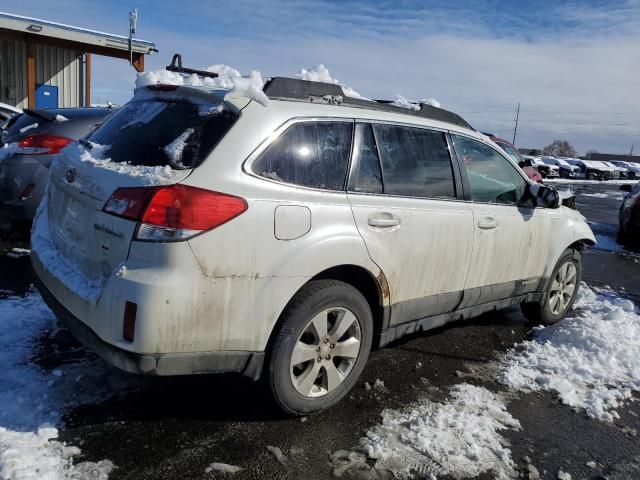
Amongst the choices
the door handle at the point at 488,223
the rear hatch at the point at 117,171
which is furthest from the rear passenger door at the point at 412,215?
the rear hatch at the point at 117,171

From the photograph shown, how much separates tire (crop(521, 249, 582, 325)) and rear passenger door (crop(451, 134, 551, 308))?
11.9 inches

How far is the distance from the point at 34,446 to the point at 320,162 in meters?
2.00

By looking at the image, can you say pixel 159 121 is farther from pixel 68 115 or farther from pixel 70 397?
pixel 68 115

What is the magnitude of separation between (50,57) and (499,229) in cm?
1977

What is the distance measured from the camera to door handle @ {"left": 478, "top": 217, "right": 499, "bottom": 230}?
12.7ft

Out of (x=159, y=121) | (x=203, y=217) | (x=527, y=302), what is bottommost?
(x=527, y=302)

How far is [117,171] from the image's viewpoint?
2.72m

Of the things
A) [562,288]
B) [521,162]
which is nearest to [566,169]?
[521,162]

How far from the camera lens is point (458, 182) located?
385cm

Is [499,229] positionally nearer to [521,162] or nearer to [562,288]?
[562,288]

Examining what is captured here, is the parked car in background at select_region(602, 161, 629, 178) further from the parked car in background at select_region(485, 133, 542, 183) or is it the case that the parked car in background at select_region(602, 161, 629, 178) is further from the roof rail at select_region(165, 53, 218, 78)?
the roof rail at select_region(165, 53, 218, 78)

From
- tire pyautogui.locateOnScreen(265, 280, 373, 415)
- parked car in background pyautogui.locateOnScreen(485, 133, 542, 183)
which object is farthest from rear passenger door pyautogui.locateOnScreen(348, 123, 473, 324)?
parked car in background pyautogui.locateOnScreen(485, 133, 542, 183)

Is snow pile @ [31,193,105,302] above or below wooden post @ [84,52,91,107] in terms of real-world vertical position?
below

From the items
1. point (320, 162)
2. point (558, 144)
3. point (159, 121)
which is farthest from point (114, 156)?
point (558, 144)
